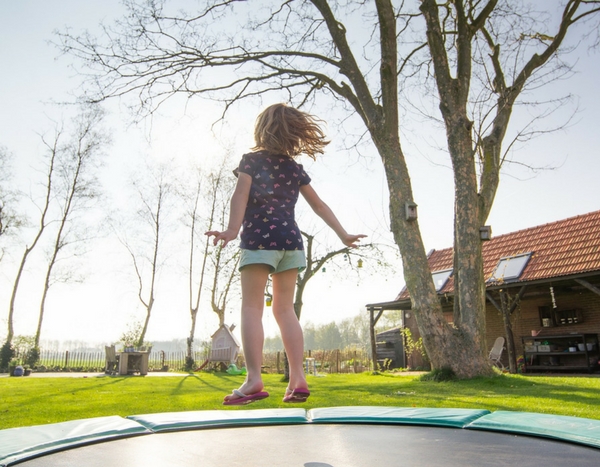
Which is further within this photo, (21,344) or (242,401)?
(21,344)

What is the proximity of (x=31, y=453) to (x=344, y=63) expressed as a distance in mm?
6191

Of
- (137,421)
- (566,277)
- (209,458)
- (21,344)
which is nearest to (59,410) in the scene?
(137,421)

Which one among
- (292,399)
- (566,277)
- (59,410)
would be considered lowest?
(59,410)

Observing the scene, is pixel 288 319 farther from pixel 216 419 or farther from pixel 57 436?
pixel 57 436

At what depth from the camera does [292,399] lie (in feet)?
6.23

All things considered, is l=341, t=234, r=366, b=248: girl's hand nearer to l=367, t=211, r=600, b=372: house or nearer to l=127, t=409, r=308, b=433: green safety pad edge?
l=127, t=409, r=308, b=433: green safety pad edge

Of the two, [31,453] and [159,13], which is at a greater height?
[159,13]

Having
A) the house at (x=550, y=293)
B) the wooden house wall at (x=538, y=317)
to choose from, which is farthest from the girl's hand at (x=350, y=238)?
the wooden house wall at (x=538, y=317)

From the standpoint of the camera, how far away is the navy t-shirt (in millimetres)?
1949

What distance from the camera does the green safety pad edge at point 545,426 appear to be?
6.21 feet

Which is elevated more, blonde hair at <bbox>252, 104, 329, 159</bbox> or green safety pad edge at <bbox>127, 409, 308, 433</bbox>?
blonde hair at <bbox>252, 104, 329, 159</bbox>

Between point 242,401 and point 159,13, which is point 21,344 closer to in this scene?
point 159,13

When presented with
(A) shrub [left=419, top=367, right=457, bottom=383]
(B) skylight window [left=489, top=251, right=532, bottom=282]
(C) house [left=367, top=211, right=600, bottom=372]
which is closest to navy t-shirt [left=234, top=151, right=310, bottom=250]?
(A) shrub [left=419, top=367, right=457, bottom=383]

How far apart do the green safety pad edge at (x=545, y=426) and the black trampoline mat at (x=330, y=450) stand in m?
0.04
